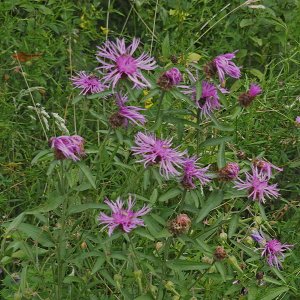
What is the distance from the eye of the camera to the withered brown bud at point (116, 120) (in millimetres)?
1624

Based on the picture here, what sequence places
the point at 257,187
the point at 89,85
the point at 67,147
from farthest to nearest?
the point at 89,85
the point at 257,187
the point at 67,147

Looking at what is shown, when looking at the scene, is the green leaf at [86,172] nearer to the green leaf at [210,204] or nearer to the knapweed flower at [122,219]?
the knapweed flower at [122,219]

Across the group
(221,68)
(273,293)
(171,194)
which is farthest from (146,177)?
(273,293)

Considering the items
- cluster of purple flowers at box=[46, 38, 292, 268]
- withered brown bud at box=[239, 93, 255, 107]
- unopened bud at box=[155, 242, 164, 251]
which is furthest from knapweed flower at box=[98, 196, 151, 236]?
withered brown bud at box=[239, 93, 255, 107]

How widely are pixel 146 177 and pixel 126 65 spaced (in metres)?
0.25

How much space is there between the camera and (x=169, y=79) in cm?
159

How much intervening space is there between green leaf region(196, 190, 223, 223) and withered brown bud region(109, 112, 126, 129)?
0.24 m

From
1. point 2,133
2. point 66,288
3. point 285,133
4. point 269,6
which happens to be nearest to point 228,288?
point 66,288

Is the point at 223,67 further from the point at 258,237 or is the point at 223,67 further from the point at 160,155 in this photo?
the point at 258,237

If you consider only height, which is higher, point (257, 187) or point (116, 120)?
point (116, 120)

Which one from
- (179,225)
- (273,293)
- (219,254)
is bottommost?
(273,293)

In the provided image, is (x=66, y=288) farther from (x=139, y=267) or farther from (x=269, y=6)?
(x=269, y=6)

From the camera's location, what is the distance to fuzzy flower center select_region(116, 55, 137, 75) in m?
1.56

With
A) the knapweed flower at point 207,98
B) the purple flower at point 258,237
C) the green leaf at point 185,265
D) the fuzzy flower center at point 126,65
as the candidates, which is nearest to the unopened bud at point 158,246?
the green leaf at point 185,265
